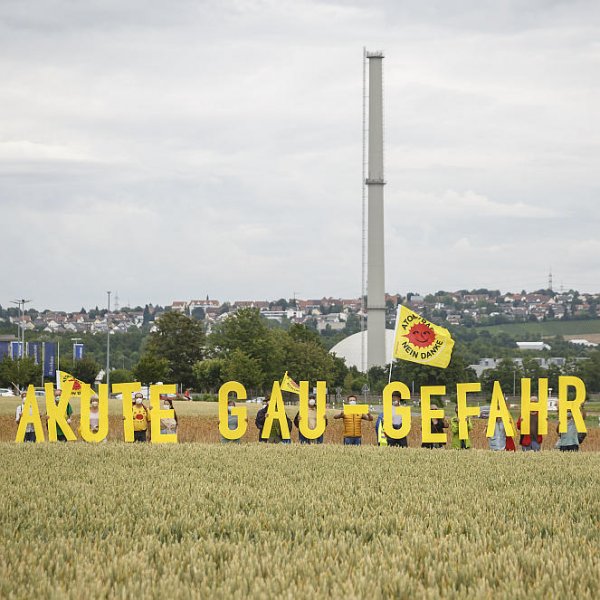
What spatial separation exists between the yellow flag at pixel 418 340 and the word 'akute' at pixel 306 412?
5.25 metres

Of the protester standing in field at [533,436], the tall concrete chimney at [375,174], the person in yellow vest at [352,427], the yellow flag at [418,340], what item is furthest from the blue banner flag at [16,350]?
the protester standing in field at [533,436]

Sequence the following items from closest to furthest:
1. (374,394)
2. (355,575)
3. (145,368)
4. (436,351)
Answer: (355,575) < (436,351) < (145,368) < (374,394)

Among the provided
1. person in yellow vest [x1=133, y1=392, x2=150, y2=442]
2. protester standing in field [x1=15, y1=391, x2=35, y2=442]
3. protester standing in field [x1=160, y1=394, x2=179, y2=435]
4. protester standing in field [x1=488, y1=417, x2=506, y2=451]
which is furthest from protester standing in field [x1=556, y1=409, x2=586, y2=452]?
protester standing in field [x1=15, y1=391, x2=35, y2=442]

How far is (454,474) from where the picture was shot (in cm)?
1855

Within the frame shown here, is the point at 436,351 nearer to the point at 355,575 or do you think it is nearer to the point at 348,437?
the point at 348,437

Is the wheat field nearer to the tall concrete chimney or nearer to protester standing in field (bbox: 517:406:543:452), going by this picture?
protester standing in field (bbox: 517:406:543:452)

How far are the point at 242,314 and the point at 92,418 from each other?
7046 centimetres

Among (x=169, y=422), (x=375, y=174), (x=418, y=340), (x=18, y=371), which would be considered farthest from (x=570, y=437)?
(x=375, y=174)

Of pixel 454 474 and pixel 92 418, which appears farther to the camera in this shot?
pixel 92 418

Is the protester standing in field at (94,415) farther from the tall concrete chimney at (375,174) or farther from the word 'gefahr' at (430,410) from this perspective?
the tall concrete chimney at (375,174)

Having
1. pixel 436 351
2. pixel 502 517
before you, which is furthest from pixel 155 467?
pixel 436 351

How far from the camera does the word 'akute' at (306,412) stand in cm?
2616

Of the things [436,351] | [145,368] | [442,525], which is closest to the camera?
[442,525]

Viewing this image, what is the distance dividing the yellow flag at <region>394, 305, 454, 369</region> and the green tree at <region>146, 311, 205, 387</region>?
83166 mm
